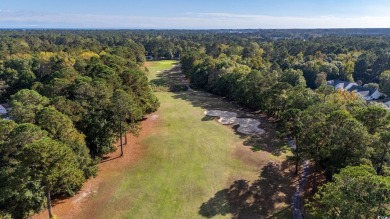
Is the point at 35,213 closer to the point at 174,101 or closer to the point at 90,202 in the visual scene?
the point at 90,202

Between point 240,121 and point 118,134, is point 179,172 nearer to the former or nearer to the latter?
point 118,134

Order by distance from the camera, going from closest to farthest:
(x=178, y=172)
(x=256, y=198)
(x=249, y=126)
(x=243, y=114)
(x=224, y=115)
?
(x=256, y=198) → (x=178, y=172) → (x=249, y=126) → (x=224, y=115) → (x=243, y=114)

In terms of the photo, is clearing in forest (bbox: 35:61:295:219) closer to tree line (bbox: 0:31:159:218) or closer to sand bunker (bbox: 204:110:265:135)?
sand bunker (bbox: 204:110:265:135)

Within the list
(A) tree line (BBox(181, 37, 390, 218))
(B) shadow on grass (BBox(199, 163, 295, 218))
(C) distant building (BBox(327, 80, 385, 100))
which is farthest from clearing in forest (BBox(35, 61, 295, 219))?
(C) distant building (BBox(327, 80, 385, 100))

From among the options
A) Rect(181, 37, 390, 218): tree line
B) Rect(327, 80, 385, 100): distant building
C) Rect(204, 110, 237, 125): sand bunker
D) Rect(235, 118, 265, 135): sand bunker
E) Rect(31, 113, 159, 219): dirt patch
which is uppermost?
Rect(181, 37, 390, 218): tree line

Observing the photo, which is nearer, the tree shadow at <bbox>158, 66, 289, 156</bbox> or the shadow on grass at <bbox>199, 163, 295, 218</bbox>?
the shadow on grass at <bbox>199, 163, 295, 218</bbox>

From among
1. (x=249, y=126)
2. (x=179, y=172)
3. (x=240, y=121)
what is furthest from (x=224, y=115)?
(x=179, y=172)
